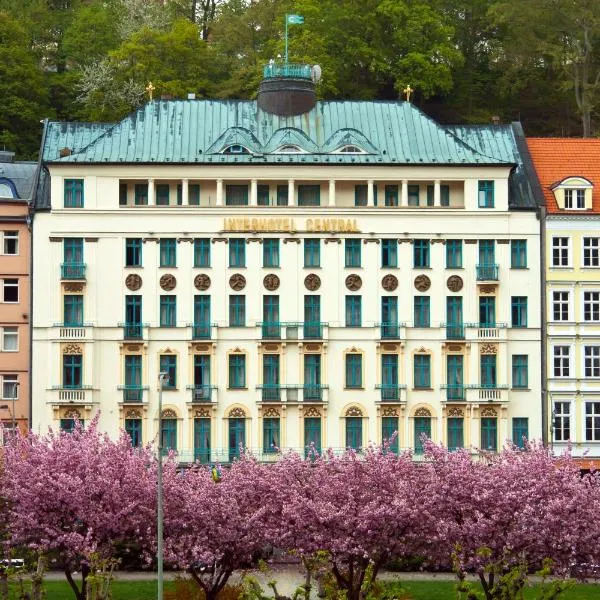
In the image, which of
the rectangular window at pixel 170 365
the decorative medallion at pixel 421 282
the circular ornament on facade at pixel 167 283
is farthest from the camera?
the decorative medallion at pixel 421 282

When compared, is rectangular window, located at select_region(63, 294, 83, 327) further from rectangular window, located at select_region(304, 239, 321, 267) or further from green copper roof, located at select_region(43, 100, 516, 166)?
rectangular window, located at select_region(304, 239, 321, 267)

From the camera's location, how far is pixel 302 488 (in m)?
84.2

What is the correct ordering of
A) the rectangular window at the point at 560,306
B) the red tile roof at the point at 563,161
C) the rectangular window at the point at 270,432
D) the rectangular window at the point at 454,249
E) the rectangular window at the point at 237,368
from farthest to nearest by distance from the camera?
the red tile roof at the point at 563,161
the rectangular window at the point at 560,306
the rectangular window at the point at 454,249
the rectangular window at the point at 237,368
the rectangular window at the point at 270,432

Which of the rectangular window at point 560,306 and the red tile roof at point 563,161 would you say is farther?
the red tile roof at point 563,161

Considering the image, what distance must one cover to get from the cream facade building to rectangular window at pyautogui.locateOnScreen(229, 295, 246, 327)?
0.10 m

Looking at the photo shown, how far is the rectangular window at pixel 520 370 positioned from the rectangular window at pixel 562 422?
215cm

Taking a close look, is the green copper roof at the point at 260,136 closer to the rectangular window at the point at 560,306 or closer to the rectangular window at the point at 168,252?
the rectangular window at the point at 168,252

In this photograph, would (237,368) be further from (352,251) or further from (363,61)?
(363,61)

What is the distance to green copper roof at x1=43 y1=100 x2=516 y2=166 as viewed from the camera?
11181cm

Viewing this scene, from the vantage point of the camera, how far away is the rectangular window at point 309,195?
112 metres

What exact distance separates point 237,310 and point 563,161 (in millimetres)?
20629

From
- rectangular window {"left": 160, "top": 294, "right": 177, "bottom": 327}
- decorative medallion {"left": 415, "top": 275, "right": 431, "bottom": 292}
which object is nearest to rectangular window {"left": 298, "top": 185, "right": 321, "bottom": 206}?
decorative medallion {"left": 415, "top": 275, "right": 431, "bottom": 292}

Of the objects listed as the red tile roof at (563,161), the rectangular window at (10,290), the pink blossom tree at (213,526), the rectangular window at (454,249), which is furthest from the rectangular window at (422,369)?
the pink blossom tree at (213,526)

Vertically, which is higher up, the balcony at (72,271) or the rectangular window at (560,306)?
the balcony at (72,271)
